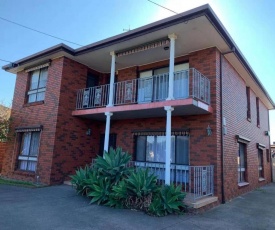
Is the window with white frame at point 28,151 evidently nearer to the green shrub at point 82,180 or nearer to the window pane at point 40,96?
the window pane at point 40,96

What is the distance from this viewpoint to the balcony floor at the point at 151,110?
7.66 m

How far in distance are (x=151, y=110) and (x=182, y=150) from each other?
6.41 ft

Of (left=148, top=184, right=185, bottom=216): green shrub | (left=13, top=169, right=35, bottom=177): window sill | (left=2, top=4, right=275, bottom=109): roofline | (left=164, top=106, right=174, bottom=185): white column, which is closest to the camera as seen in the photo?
(left=148, top=184, right=185, bottom=216): green shrub

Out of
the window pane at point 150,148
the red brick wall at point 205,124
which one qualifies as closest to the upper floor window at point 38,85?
the window pane at point 150,148

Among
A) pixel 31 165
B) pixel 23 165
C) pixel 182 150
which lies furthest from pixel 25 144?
pixel 182 150

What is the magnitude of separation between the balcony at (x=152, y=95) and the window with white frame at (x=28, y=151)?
94.8 inches

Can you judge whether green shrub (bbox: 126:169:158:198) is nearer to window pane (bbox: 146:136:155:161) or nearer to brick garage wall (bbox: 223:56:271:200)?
window pane (bbox: 146:136:155:161)

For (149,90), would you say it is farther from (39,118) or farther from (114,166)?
(39,118)

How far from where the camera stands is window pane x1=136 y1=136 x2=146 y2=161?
33.9 ft

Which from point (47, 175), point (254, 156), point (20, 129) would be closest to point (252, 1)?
point (254, 156)

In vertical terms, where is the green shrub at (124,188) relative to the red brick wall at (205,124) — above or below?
below

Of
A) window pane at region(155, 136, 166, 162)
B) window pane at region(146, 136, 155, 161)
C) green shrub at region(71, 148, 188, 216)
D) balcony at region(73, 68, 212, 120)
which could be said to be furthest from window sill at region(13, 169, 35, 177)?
window pane at region(155, 136, 166, 162)

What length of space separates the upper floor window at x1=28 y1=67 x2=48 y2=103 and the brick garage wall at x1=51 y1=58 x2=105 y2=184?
1.46m

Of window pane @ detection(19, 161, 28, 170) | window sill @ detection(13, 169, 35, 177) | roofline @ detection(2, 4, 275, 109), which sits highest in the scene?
roofline @ detection(2, 4, 275, 109)
